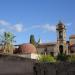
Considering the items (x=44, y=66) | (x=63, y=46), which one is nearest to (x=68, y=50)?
(x=63, y=46)

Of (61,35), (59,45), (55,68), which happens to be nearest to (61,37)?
(61,35)

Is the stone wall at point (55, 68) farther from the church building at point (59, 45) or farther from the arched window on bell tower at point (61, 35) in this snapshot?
the arched window on bell tower at point (61, 35)

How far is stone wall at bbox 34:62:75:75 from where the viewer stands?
17.9m

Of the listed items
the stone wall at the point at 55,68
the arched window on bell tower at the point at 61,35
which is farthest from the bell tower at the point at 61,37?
the stone wall at the point at 55,68

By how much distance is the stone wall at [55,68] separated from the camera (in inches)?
704

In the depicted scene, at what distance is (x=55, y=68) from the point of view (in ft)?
59.3

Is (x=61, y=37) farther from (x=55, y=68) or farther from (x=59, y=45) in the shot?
(x=55, y=68)

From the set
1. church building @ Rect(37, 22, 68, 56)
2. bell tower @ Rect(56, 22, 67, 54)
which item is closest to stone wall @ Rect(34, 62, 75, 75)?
church building @ Rect(37, 22, 68, 56)

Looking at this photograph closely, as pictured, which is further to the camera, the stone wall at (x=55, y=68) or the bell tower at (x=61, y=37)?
the bell tower at (x=61, y=37)

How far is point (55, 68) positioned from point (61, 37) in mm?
46459

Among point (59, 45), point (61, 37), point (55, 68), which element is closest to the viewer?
point (55, 68)

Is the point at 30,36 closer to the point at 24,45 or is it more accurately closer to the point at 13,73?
the point at 24,45

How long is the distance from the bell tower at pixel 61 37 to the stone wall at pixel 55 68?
44979 mm

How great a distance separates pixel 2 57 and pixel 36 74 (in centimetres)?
231
